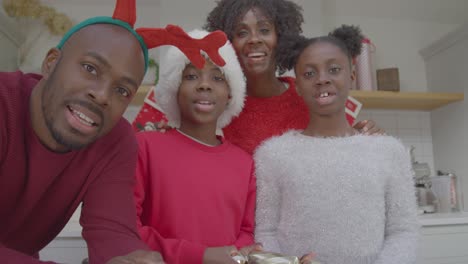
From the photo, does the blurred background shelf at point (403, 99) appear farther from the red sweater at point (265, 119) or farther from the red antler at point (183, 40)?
the red antler at point (183, 40)

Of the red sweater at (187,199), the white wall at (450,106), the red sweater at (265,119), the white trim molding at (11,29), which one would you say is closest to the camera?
the red sweater at (187,199)

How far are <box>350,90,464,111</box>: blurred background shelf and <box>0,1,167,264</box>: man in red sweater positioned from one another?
1.42m

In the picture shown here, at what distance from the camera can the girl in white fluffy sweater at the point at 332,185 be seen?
0.96 meters

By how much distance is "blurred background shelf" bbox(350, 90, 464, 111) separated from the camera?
201cm

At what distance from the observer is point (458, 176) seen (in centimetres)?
220

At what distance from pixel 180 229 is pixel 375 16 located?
6.48 feet

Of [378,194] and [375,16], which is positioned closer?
[378,194]

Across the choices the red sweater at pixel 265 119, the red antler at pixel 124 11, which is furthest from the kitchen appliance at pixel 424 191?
the red antler at pixel 124 11

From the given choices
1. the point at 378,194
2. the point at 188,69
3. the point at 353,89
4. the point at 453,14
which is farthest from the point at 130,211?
the point at 453,14

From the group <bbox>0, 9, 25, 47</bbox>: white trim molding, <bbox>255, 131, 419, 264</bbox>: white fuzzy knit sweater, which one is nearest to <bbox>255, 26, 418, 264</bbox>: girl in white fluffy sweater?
<bbox>255, 131, 419, 264</bbox>: white fuzzy knit sweater

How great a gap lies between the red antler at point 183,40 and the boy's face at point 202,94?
122 mm

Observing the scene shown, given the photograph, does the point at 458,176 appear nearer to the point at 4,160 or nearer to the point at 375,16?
the point at 375,16

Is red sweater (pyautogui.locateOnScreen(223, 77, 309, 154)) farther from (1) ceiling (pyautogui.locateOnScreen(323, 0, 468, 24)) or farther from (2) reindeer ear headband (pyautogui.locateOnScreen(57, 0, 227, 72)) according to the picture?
(1) ceiling (pyautogui.locateOnScreen(323, 0, 468, 24))

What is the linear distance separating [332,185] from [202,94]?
0.38 meters
